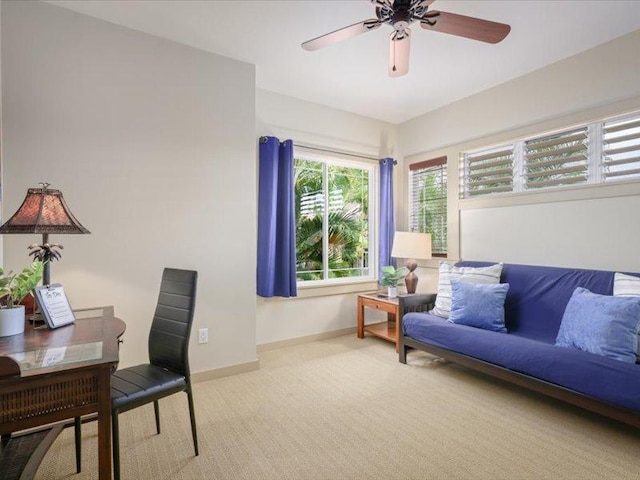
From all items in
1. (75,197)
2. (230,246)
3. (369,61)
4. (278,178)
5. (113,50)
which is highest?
(369,61)

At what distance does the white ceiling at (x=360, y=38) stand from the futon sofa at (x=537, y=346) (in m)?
1.83

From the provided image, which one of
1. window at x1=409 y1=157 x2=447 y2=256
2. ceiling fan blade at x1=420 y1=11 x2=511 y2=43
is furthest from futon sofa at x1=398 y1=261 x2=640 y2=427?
ceiling fan blade at x1=420 y1=11 x2=511 y2=43

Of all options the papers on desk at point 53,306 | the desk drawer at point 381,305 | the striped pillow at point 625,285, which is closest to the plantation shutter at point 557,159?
the striped pillow at point 625,285

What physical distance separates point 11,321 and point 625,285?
11.6 ft

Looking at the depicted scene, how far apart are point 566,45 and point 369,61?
158 cm

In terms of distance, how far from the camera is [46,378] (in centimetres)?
113

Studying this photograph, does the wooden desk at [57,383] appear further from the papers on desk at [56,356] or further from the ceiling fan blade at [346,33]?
A: the ceiling fan blade at [346,33]

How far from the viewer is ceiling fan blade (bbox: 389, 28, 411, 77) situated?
1945mm

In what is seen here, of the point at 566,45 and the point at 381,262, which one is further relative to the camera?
the point at 381,262

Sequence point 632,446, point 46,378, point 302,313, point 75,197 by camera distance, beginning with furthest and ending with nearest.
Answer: point 302,313 < point 75,197 < point 632,446 < point 46,378

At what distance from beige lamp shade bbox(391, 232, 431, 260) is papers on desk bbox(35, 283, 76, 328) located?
3077mm

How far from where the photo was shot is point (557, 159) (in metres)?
3.14

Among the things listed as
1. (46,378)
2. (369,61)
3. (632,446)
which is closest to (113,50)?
(369,61)

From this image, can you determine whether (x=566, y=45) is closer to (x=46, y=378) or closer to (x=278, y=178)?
(x=278, y=178)
